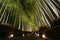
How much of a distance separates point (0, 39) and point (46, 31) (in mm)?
284

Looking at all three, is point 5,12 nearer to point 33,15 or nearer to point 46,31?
point 33,15

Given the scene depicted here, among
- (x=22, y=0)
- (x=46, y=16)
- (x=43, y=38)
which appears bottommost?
(x=43, y=38)

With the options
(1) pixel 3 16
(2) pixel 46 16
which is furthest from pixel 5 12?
(2) pixel 46 16

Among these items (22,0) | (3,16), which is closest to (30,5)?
(22,0)

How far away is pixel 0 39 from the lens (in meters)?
0.77

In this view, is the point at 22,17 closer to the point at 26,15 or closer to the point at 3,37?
the point at 26,15

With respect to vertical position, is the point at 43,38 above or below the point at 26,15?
below

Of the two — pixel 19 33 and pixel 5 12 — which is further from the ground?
pixel 5 12

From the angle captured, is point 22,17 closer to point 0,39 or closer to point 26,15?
point 26,15

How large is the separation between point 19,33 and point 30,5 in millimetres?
194

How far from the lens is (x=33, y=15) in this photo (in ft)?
2.55

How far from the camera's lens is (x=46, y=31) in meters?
0.73

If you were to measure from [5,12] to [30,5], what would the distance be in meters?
0.16

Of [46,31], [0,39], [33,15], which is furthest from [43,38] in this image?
[0,39]
